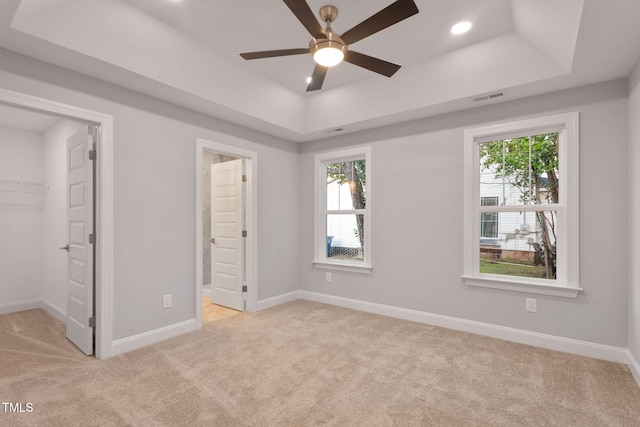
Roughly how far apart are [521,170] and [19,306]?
6292 millimetres

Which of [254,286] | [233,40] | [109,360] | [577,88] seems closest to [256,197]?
[254,286]

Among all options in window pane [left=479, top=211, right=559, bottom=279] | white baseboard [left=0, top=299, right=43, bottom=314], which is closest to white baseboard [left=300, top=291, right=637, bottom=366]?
window pane [left=479, top=211, right=559, bottom=279]

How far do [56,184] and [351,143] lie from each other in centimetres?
385

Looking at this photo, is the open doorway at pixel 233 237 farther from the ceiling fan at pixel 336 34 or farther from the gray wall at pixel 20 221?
the gray wall at pixel 20 221

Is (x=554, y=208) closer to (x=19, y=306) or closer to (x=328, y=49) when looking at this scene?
(x=328, y=49)

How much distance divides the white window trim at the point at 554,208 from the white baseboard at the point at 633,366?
22.3 inches

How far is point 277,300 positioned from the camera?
4.57m

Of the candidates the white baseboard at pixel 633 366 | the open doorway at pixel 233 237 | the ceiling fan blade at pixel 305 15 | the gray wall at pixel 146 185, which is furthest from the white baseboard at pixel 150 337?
the white baseboard at pixel 633 366

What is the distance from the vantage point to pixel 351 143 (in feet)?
14.6

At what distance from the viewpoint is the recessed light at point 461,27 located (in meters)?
2.78

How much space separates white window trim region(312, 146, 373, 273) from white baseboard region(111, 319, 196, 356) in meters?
1.94

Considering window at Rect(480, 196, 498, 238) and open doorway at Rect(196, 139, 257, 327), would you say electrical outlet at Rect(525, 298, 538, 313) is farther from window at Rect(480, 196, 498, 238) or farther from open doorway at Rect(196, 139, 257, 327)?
open doorway at Rect(196, 139, 257, 327)

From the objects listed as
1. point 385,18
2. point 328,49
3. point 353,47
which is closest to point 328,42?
point 328,49

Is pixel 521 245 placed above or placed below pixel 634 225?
below
